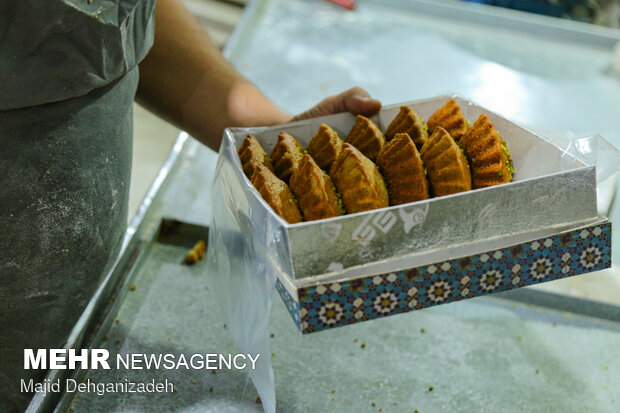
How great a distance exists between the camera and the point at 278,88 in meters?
2.15

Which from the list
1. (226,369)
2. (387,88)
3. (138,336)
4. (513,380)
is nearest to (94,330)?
(138,336)

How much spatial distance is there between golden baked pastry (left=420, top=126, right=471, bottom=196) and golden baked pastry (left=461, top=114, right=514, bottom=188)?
0.02m

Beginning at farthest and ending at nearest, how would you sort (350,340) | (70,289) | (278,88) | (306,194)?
(278,88), (350,340), (70,289), (306,194)

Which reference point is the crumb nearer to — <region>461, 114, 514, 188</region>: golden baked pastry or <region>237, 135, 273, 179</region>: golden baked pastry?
<region>237, 135, 273, 179</region>: golden baked pastry

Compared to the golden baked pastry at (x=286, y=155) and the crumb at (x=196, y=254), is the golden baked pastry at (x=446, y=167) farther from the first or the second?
the crumb at (x=196, y=254)

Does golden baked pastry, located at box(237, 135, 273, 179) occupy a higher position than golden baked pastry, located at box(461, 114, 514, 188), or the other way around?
golden baked pastry, located at box(461, 114, 514, 188)

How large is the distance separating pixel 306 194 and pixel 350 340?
49 centimetres

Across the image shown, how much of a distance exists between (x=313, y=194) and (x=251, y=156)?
6.2 inches

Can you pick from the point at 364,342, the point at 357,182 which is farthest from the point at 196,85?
the point at 364,342

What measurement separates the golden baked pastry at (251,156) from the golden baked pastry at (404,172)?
0.22 meters

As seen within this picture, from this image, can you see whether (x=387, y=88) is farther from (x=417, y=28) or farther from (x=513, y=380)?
(x=513, y=380)

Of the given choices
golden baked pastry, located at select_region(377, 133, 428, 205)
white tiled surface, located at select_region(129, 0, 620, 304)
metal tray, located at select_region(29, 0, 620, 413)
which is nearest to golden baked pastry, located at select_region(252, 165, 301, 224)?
golden baked pastry, located at select_region(377, 133, 428, 205)

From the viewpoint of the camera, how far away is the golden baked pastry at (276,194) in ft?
3.08

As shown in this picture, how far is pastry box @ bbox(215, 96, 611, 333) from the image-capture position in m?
0.84
